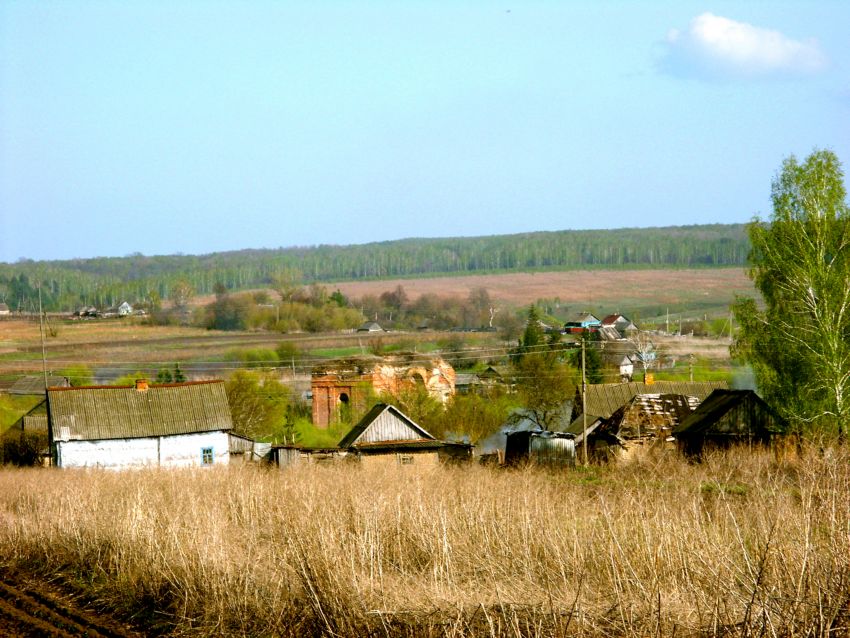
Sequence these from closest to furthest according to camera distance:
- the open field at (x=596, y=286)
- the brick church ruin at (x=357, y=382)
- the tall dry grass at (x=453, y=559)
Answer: the tall dry grass at (x=453, y=559) < the brick church ruin at (x=357, y=382) < the open field at (x=596, y=286)

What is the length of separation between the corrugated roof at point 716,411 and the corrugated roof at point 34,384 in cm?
3722

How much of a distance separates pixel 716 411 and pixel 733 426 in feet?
2.87

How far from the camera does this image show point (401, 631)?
8172 mm

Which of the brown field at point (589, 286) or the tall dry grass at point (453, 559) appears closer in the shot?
the tall dry grass at point (453, 559)

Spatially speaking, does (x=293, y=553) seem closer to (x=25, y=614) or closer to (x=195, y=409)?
(x=25, y=614)

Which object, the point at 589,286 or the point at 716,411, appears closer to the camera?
the point at 716,411

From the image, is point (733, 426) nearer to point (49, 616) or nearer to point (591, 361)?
point (49, 616)

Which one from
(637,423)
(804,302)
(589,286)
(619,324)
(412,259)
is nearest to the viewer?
(804,302)

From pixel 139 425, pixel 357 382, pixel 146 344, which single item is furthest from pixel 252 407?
pixel 146 344

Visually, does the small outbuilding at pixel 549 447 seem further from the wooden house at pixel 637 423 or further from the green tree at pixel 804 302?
the green tree at pixel 804 302

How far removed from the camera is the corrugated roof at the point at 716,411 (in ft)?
97.7

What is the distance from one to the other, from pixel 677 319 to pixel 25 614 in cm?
7873

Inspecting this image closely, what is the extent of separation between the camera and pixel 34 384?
58.8 m

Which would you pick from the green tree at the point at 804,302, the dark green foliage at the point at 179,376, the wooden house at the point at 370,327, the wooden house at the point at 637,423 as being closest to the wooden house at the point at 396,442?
the wooden house at the point at 637,423
